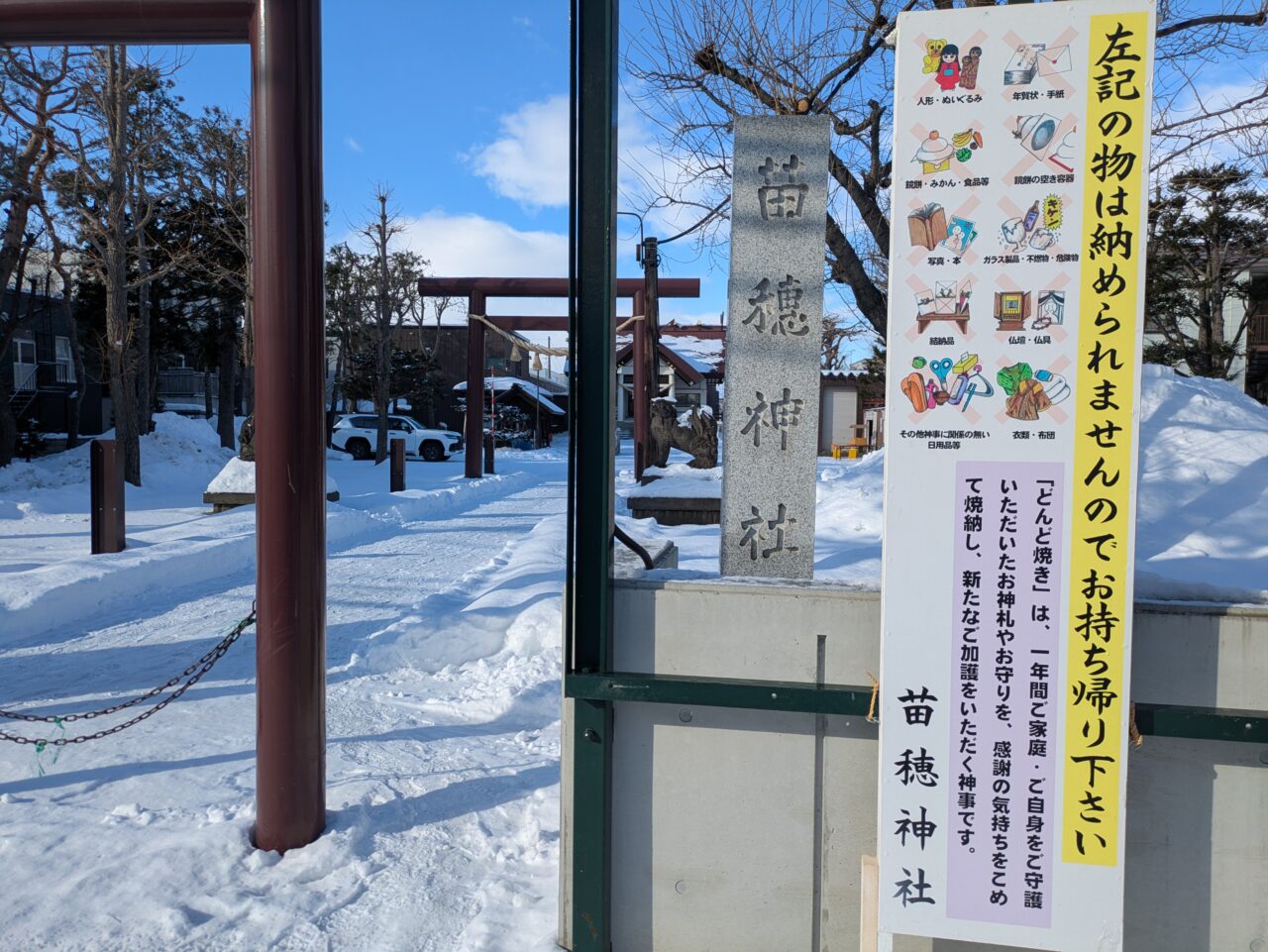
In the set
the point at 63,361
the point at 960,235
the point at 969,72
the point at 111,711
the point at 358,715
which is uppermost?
the point at 63,361

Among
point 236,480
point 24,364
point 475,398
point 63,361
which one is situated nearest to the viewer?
point 236,480

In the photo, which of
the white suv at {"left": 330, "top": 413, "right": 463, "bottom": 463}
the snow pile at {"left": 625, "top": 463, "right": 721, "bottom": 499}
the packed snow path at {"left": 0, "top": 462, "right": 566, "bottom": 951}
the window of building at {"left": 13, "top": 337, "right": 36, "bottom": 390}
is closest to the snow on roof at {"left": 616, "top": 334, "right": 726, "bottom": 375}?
the white suv at {"left": 330, "top": 413, "right": 463, "bottom": 463}

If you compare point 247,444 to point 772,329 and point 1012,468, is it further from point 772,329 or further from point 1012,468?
point 1012,468

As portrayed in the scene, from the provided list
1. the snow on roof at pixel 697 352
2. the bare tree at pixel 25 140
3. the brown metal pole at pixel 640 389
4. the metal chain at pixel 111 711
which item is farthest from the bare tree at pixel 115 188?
the snow on roof at pixel 697 352

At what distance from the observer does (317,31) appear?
351 cm

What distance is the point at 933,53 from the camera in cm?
238

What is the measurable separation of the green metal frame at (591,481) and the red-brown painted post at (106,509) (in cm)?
852

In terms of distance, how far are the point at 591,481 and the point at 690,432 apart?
561 inches

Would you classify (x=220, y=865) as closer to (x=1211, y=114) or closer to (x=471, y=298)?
(x=1211, y=114)

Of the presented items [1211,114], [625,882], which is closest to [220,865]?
[625,882]

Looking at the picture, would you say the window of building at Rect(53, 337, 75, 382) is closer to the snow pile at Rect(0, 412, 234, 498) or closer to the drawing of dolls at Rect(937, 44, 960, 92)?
the snow pile at Rect(0, 412, 234, 498)

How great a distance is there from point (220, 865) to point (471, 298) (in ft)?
58.5

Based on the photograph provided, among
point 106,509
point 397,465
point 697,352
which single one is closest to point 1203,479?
point 106,509

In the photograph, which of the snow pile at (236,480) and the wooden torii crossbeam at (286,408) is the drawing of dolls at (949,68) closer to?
the wooden torii crossbeam at (286,408)
